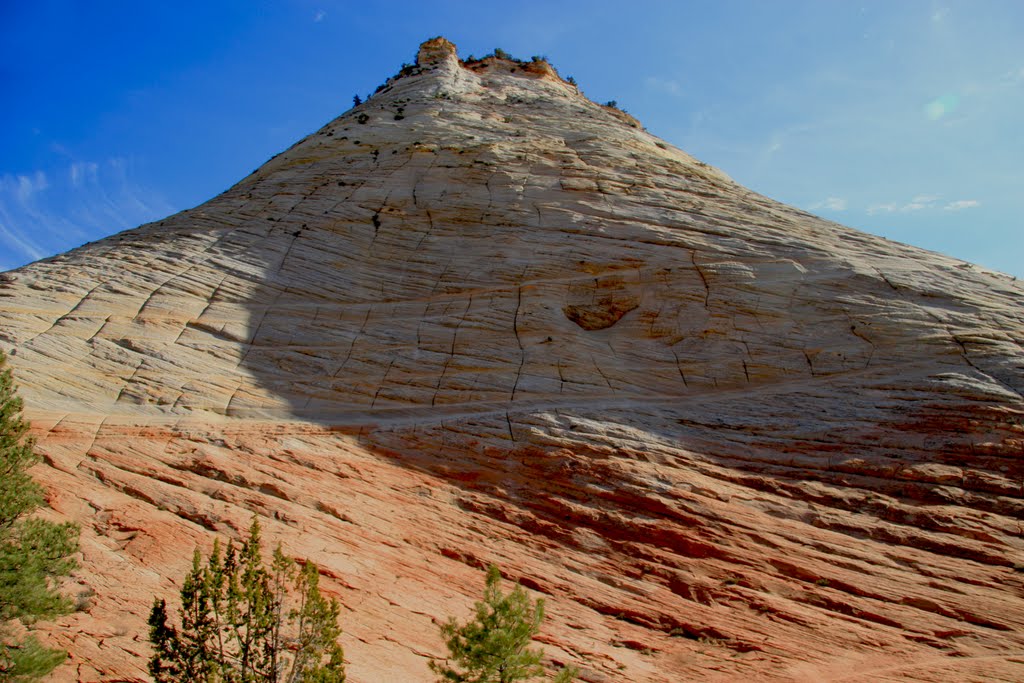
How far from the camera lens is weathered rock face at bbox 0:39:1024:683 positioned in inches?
352

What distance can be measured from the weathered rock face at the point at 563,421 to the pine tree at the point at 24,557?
533 millimetres

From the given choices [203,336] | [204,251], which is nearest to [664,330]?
[203,336]

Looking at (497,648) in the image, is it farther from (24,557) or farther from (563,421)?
(563,421)

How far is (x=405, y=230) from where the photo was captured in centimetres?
1862

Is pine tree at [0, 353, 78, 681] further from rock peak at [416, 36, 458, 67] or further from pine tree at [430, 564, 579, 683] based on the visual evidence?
rock peak at [416, 36, 458, 67]

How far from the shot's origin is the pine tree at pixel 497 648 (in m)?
7.08

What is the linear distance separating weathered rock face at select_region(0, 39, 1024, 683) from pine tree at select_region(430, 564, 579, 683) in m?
1.02

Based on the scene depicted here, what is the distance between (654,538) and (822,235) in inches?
452

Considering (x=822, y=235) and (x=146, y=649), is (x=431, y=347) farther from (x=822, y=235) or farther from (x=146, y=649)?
(x=822, y=235)

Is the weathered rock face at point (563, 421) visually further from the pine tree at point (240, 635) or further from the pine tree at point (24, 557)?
the pine tree at point (240, 635)

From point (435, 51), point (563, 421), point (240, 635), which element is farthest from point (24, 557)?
point (435, 51)

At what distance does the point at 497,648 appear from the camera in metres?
7.06

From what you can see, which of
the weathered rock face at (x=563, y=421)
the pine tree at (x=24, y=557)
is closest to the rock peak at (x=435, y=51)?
the weathered rock face at (x=563, y=421)

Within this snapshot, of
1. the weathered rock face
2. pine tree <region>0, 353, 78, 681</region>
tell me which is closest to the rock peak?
the weathered rock face
